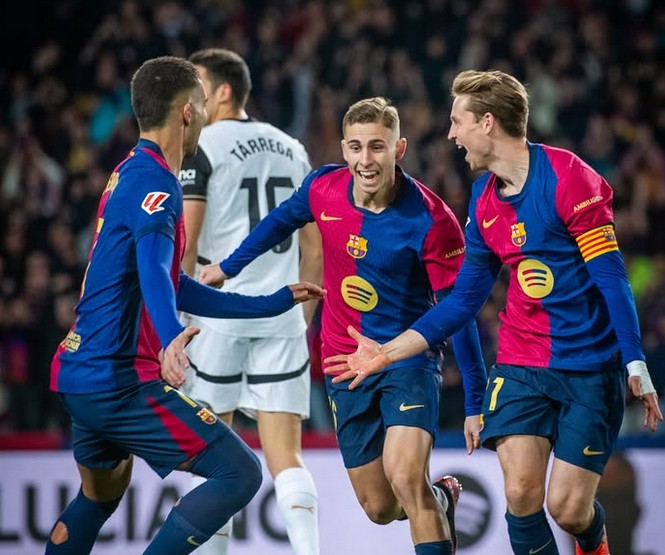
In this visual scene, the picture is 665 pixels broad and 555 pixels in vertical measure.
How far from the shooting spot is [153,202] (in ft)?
14.9

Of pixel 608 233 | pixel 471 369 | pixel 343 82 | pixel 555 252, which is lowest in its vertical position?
pixel 471 369

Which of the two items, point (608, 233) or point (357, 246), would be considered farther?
point (357, 246)

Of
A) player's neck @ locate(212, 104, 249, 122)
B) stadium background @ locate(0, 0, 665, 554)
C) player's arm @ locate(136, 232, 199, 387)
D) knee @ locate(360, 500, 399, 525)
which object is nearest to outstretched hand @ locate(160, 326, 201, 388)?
player's arm @ locate(136, 232, 199, 387)

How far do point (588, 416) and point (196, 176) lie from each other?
2341mm

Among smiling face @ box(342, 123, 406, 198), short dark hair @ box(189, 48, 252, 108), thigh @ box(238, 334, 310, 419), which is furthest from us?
short dark hair @ box(189, 48, 252, 108)

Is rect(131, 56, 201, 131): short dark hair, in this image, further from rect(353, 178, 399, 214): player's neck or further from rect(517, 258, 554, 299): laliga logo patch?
rect(517, 258, 554, 299): laliga logo patch

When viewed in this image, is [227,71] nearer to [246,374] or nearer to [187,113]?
[187,113]

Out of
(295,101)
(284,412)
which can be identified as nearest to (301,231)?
(284,412)

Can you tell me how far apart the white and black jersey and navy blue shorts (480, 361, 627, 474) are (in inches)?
60.4

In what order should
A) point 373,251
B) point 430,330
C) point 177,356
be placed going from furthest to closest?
point 373,251 < point 430,330 < point 177,356

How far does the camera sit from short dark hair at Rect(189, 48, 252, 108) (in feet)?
20.7

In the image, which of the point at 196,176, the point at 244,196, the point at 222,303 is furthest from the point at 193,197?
the point at 222,303

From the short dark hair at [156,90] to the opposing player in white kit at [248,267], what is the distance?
1165mm

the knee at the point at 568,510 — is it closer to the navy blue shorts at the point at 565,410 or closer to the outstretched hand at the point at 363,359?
the navy blue shorts at the point at 565,410
